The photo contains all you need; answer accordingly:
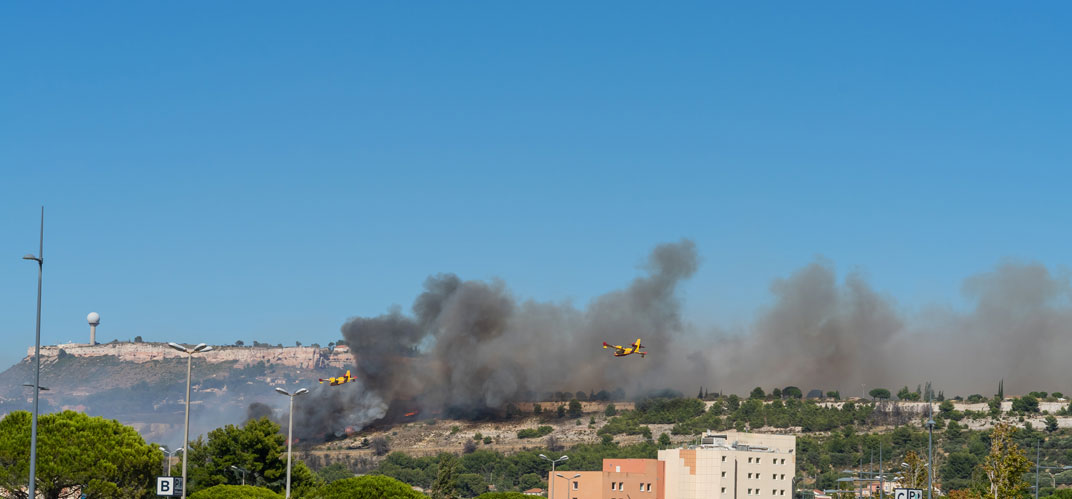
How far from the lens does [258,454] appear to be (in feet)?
405

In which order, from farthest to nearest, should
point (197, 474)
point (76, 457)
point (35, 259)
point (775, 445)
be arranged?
point (775, 445) → point (197, 474) → point (76, 457) → point (35, 259)

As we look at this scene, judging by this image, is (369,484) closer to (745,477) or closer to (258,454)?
(258,454)

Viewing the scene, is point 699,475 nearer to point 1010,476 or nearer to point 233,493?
point 1010,476

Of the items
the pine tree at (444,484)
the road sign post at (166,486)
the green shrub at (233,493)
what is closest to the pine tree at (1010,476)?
the green shrub at (233,493)

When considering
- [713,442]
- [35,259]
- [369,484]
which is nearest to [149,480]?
[369,484]

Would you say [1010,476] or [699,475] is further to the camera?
[699,475]

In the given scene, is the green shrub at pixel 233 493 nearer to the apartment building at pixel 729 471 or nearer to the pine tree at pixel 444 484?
the apartment building at pixel 729 471

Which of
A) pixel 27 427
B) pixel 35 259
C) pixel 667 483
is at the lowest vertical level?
pixel 667 483

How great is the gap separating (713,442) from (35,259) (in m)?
135

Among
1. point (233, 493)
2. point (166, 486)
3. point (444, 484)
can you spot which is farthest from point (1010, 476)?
point (444, 484)

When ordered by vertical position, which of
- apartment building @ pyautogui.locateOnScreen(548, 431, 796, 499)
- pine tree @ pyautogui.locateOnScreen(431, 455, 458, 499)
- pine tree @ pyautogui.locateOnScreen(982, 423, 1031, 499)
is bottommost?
pine tree @ pyautogui.locateOnScreen(431, 455, 458, 499)

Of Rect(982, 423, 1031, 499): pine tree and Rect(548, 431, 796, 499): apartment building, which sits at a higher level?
Rect(982, 423, 1031, 499): pine tree

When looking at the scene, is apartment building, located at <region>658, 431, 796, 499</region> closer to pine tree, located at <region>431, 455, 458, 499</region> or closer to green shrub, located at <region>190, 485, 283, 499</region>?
pine tree, located at <region>431, 455, 458, 499</region>

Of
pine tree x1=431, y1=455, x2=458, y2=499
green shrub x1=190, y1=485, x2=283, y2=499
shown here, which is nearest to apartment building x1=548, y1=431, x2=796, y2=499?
pine tree x1=431, y1=455, x2=458, y2=499
